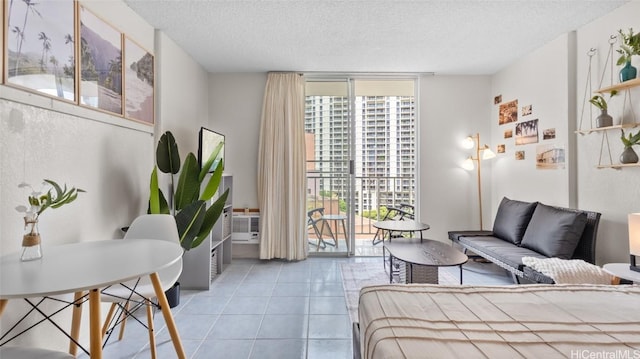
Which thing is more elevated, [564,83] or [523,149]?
[564,83]

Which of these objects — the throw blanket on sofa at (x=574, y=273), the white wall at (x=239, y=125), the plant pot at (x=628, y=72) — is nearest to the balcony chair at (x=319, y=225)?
the white wall at (x=239, y=125)

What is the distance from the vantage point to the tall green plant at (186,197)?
2.37m

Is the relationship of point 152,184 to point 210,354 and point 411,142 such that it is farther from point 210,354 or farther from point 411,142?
→ point 411,142

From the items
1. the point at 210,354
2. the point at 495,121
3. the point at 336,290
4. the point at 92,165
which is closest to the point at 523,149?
the point at 495,121

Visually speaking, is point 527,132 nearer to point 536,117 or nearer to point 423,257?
point 536,117

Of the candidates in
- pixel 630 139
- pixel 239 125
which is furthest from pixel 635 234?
pixel 239 125

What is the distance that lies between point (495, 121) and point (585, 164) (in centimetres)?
144

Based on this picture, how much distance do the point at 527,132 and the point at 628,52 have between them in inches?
50.8

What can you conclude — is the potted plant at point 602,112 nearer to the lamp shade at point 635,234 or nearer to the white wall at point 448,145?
the lamp shade at point 635,234

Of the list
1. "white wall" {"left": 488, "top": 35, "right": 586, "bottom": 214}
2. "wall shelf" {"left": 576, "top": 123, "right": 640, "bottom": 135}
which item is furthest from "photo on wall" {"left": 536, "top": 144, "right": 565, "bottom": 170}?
"wall shelf" {"left": 576, "top": 123, "right": 640, "bottom": 135}

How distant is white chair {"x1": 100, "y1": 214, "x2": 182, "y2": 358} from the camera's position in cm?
169

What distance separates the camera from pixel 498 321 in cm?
110

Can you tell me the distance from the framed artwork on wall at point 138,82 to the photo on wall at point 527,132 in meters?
4.05

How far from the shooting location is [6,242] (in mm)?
1472
